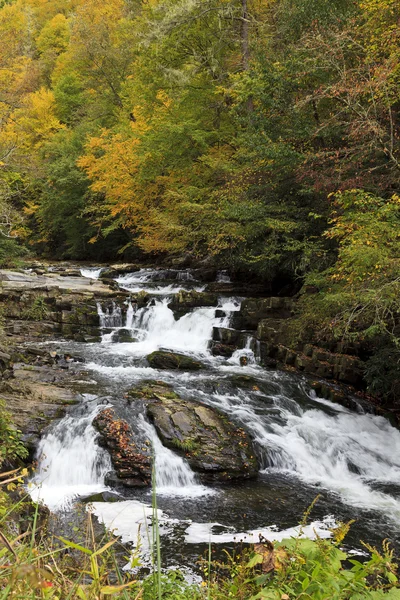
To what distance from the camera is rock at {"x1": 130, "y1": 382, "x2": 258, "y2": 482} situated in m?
7.27

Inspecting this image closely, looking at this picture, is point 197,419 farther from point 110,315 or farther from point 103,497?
point 110,315

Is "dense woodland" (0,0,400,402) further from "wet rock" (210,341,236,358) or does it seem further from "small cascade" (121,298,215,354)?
"small cascade" (121,298,215,354)

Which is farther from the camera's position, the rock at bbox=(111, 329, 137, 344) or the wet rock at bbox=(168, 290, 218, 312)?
the wet rock at bbox=(168, 290, 218, 312)

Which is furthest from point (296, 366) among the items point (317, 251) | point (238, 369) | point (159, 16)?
point (159, 16)

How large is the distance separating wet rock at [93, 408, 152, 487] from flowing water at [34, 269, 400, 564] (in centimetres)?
15

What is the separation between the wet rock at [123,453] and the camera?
6.87 meters

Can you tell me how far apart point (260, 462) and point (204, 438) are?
1.05 m

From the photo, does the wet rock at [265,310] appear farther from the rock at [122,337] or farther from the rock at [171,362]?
the rock at [122,337]

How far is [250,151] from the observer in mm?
14047

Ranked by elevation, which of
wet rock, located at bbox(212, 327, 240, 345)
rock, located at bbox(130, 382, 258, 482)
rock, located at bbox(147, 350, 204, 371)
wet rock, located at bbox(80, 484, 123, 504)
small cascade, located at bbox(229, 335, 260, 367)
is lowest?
wet rock, located at bbox(80, 484, 123, 504)

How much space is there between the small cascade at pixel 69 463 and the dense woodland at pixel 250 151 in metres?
4.73

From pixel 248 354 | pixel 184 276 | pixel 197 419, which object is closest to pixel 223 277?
pixel 184 276

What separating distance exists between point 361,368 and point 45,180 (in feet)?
70.9

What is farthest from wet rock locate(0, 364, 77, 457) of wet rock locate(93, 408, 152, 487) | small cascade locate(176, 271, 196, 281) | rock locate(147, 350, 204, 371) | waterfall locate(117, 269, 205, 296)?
small cascade locate(176, 271, 196, 281)
